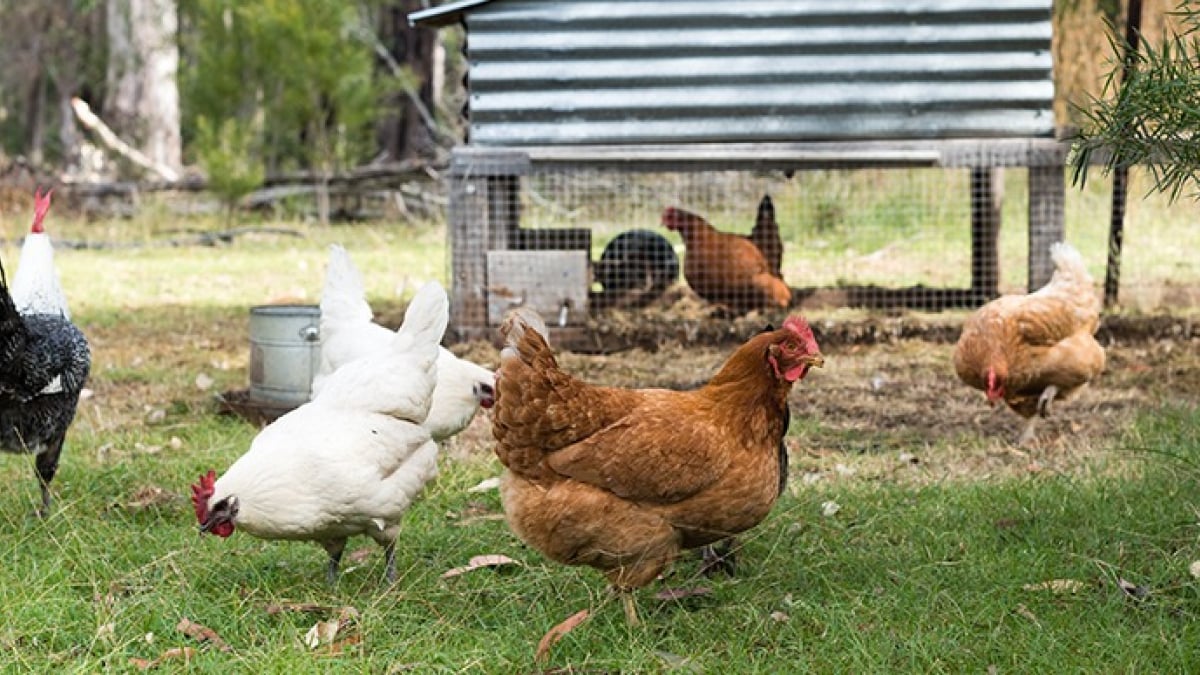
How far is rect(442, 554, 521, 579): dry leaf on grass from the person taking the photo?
171 inches

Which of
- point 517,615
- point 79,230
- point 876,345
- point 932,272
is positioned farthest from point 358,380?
point 79,230

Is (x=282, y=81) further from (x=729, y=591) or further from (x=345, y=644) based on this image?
(x=345, y=644)

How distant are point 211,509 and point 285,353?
97.5 inches

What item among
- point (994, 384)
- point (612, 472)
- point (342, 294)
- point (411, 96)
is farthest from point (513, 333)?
point (411, 96)

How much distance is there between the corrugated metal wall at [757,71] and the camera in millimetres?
9000

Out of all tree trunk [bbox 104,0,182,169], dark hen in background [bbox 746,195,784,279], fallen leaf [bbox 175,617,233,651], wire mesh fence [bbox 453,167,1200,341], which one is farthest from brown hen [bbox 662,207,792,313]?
tree trunk [bbox 104,0,182,169]

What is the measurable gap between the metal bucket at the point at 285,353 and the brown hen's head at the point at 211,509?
7.67 feet

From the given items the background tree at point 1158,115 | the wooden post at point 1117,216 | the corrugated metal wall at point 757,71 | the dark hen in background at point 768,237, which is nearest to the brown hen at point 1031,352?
the wooden post at point 1117,216

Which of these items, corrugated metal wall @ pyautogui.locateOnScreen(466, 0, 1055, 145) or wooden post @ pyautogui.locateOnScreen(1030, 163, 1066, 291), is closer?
wooden post @ pyautogui.locateOnScreen(1030, 163, 1066, 291)

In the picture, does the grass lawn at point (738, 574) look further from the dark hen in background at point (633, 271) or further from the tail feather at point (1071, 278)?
the dark hen in background at point (633, 271)

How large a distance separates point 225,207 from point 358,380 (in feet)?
45.7

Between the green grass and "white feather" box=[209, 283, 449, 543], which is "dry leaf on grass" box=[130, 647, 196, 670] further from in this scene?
"white feather" box=[209, 283, 449, 543]

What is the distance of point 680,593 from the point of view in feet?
13.5

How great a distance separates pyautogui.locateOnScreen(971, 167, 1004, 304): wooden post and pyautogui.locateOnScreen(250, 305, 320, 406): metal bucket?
501cm
